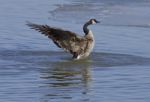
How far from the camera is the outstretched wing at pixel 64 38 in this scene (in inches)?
543

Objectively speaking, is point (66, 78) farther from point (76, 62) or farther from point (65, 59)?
point (65, 59)

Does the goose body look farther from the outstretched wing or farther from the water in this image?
the water

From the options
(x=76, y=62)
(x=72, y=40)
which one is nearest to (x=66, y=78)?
(x=76, y=62)

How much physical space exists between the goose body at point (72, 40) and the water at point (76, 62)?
207 millimetres

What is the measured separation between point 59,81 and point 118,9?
342 inches

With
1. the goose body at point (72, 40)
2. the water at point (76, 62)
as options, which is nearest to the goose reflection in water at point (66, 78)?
the water at point (76, 62)

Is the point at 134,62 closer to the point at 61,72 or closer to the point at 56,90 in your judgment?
the point at 61,72

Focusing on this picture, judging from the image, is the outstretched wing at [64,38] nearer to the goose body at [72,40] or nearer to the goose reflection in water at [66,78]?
the goose body at [72,40]

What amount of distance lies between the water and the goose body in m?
0.21

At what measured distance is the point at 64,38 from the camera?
45.9 feet

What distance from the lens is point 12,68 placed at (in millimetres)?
12695

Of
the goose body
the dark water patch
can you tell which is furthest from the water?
the goose body

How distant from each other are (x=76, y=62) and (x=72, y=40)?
1.64ft

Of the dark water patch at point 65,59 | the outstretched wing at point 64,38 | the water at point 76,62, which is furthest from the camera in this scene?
the outstretched wing at point 64,38
